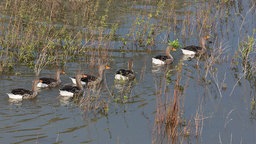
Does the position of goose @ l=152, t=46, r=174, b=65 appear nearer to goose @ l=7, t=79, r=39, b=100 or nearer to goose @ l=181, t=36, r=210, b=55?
goose @ l=181, t=36, r=210, b=55

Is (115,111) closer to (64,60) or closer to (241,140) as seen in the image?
(241,140)

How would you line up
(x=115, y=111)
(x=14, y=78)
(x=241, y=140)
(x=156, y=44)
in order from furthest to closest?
(x=156, y=44) → (x=14, y=78) → (x=115, y=111) → (x=241, y=140)

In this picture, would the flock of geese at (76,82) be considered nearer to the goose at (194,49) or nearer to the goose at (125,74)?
the goose at (125,74)

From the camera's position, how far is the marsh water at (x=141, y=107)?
14.9 m

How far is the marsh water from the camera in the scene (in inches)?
585

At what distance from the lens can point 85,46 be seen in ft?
74.4

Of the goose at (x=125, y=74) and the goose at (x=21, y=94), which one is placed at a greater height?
the goose at (x=125, y=74)

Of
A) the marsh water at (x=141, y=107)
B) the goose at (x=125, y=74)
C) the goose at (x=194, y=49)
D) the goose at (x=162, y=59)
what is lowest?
the marsh water at (x=141, y=107)

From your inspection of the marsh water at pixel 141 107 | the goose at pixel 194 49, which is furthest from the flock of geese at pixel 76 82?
the goose at pixel 194 49

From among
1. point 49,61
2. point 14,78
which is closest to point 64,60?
point 49,61

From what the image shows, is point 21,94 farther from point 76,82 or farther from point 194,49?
point 194,49

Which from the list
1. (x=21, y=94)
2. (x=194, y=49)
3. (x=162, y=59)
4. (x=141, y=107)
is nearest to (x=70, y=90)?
(x=21, y=94)

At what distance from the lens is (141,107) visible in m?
17.3

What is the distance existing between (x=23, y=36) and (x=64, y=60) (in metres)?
1.99
